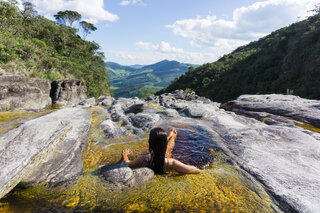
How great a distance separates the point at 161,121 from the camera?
848cm

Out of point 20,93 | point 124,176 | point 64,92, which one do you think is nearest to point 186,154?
point 124,176

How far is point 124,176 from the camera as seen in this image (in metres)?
3.34

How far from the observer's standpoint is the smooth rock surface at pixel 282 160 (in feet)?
9.73

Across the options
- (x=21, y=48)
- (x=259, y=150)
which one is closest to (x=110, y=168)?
(x=259, y=150)

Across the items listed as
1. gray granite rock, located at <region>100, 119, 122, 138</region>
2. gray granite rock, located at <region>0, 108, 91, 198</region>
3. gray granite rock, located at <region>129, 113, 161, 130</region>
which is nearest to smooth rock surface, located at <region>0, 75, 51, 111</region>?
gray granite rock, located at <region>100, 119, 122, 138</region>

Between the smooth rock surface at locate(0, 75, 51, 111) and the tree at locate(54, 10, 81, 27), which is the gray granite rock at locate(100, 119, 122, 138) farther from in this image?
the tree at locate(54, 10, 81, 27)

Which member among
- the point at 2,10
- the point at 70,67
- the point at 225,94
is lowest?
the point at 225,94

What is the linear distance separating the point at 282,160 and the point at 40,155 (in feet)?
19.2

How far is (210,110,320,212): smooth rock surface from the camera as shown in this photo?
2967mm

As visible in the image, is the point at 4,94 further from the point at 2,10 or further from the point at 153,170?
the point at 2,10

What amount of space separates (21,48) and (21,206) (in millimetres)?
16419

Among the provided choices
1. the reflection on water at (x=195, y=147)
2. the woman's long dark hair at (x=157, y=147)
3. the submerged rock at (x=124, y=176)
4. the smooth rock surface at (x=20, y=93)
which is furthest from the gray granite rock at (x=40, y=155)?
the smooth rock surface at (x=20, y=93)

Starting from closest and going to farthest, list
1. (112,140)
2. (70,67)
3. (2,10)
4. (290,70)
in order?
(112,140) → (2,10) → (70,67) → (290,70)

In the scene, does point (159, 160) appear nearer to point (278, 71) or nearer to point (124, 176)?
point (124, 176)
